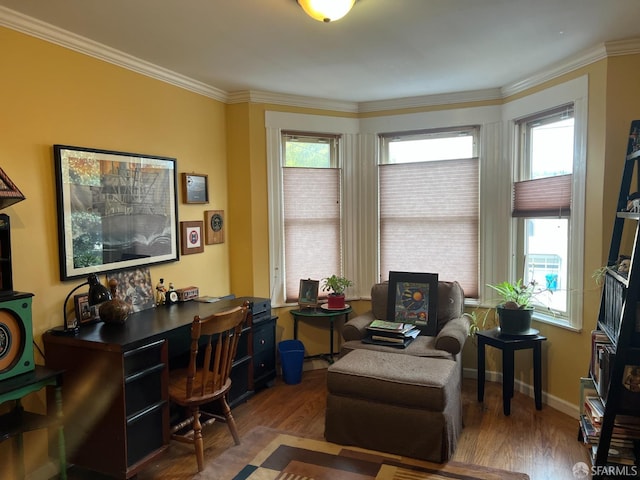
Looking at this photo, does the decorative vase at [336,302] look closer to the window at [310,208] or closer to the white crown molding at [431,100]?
the window at [310,208]

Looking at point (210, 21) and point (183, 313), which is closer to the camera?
point (210, 21)

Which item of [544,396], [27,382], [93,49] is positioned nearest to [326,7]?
[93,49]

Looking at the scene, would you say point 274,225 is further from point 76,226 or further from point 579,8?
point 579,8

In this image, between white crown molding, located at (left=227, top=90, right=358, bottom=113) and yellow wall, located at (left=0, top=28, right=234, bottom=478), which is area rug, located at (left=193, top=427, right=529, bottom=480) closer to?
yellow wall, located at (left=0, top=28, right=234, bottom=478)

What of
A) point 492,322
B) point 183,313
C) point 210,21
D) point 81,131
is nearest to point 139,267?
point 183,313

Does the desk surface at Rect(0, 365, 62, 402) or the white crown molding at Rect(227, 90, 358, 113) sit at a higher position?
the white crown molding at Rect(227, 90, 358, 113)

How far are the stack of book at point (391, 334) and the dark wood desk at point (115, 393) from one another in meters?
1.43

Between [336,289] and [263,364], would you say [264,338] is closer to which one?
[263,364]

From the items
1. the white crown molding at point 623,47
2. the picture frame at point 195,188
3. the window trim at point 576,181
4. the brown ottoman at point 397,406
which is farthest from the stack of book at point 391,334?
the white crown molding at point 623,47

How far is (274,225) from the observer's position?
3.91 meters

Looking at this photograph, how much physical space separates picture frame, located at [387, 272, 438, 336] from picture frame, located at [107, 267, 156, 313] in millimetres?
1849

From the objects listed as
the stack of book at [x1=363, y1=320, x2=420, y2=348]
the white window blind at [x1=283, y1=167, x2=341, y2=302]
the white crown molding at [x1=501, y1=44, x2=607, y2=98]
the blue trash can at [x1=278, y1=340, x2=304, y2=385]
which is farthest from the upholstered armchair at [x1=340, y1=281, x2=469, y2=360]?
the white crown molding at [x1=501, y1=44, x2=607, y2=98]

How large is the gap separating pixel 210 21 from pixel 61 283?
5.50ft

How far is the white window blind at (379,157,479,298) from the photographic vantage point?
3.89 m
